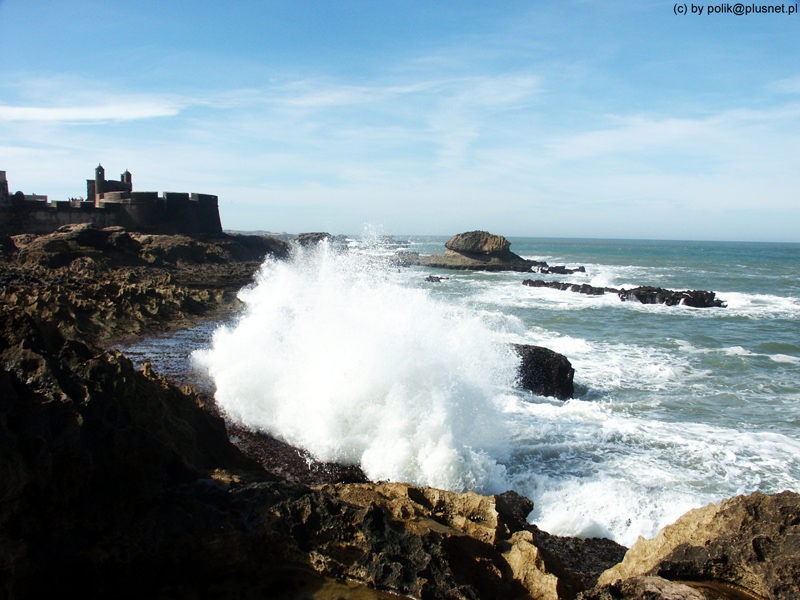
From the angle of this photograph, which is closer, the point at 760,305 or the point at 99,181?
the point at 760,305

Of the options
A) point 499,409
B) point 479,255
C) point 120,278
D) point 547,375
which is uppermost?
point 479,255

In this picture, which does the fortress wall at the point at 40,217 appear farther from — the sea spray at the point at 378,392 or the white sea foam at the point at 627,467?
the white sea foam at the point at 627,467

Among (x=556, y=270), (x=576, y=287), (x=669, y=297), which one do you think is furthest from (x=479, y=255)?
(x=669, y=297)

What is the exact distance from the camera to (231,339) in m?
8.86

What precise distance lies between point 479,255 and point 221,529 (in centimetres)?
3882

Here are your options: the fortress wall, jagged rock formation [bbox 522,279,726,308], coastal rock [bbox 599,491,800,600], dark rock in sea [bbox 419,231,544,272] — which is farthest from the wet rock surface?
the fortress wall

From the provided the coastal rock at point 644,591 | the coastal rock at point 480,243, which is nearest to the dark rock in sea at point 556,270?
the coastal rock at point 480,243

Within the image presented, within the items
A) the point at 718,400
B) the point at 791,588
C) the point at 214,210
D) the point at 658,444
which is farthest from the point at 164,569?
the point at 214,210

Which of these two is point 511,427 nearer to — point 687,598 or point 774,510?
point 774,510

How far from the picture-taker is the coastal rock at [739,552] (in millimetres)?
2238

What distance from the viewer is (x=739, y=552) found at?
236 cm

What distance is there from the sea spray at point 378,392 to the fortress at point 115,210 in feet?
67.9

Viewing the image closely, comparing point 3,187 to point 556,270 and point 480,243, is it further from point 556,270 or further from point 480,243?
point 556,270

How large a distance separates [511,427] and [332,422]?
235 centimetres
